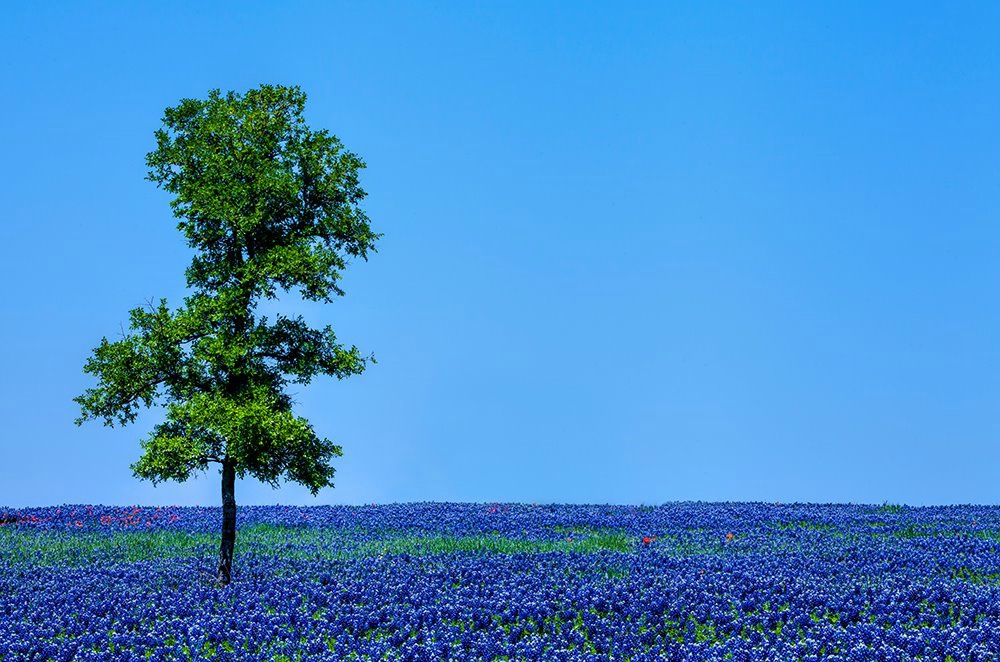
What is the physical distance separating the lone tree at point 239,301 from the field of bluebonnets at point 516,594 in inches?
88.0

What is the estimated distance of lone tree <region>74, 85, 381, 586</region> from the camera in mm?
17594

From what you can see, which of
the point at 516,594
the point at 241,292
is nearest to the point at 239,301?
the point at 241,292

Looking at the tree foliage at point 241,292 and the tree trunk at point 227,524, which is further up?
the tree foliage at point 241,292

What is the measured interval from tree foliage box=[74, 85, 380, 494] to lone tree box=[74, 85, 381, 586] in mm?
25

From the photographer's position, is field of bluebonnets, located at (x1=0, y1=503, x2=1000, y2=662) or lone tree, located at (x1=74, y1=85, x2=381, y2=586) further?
lone tree, located at (x1=74, y1=85, x2=381, y2=586)

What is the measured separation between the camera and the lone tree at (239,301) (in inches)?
693

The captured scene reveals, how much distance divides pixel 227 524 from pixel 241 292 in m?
4.28

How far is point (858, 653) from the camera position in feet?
38.4

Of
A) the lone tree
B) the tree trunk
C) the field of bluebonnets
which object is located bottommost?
the field of bluebonnets

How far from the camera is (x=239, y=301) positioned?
18281 mm

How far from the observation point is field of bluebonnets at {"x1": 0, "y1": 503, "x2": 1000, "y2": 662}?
1234 centimetres

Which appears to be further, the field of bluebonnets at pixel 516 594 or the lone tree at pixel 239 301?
the lone tree at pixel 239 301

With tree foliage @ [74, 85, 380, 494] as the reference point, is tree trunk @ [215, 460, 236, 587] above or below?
below

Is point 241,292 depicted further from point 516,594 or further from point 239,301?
point 516,594
